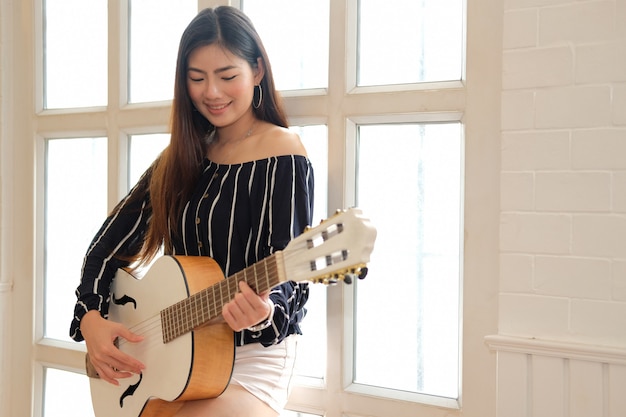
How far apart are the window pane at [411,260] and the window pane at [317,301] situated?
11 cm

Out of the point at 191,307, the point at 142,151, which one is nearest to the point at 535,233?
the point at 191,307

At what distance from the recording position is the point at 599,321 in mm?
1546

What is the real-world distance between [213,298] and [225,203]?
36cm

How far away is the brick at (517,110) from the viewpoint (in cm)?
162

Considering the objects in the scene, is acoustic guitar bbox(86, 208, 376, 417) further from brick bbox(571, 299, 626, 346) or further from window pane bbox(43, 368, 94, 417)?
window pane bbox(43, 368, 94, 417)

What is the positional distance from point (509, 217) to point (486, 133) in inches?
9.0

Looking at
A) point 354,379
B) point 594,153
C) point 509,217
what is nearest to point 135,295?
point 354,379

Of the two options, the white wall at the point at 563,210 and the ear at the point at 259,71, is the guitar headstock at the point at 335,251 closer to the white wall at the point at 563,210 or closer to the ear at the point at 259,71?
the white wall at the point at 563,210

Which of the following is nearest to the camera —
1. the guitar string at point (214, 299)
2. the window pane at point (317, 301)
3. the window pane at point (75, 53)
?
the guitar string at point (214, 299)

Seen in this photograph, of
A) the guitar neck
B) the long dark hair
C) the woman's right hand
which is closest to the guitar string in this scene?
the guitar neck

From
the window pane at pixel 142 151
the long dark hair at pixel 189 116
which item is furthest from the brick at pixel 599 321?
the window pane at pixel 142 151

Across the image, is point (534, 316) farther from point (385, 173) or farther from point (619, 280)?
point (385, 173)

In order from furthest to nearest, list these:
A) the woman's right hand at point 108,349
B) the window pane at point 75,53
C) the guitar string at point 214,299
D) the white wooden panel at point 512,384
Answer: the window pane at point 75,53
the woman's right hand at point 108,349
the white wooden panel at point 512,384
the guitar string at point 214,299

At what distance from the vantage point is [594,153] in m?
1.55
